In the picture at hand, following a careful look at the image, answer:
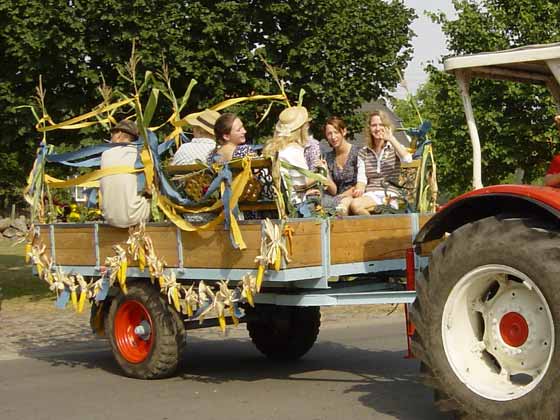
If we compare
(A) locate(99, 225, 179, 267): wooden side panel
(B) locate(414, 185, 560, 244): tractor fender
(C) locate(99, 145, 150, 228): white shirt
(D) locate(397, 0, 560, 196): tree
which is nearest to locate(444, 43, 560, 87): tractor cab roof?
(B) locate(414, 185, 560, 244): tractor fender

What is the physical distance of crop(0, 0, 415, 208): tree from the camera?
1388cm

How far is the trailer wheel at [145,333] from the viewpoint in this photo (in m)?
8.18

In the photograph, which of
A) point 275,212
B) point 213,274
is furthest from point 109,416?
→ point 275,212

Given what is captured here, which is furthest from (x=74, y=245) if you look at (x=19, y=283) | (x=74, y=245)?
(x=19, y=283)

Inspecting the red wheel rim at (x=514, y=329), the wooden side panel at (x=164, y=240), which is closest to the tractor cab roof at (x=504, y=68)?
the red wheel rim at (x=514, y=329)

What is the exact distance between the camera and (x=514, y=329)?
564cm

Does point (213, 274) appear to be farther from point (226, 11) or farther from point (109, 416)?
point (226, 11)

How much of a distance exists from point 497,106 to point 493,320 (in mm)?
11497

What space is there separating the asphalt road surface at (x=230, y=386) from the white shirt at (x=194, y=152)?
1840 millimetres

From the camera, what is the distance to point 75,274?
9.05 metres

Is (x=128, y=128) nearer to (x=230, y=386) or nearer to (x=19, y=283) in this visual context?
(x=230, y=386)

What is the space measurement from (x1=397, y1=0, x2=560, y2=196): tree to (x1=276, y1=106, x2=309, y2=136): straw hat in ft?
26.4

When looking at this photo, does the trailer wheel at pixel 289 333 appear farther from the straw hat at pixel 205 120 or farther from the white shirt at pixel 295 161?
the straw hat at pixel 205 120

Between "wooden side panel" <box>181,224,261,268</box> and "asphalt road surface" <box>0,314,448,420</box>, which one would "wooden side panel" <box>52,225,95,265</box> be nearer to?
"asphalt road surface" <box>0,314,448,420</box>
